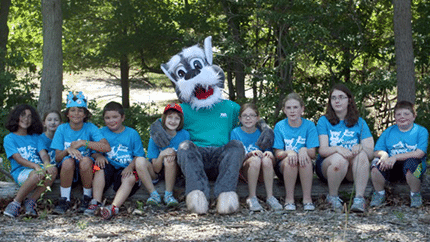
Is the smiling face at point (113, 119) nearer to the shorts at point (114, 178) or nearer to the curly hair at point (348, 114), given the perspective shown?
the shorts at point (114, 178)

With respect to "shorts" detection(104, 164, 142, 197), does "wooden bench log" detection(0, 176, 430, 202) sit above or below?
below

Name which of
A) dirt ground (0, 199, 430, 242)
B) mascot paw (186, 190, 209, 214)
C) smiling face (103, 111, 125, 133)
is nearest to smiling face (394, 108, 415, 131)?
dirt ground (0, 199, 430, 242)

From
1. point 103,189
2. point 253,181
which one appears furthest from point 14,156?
point 253,181

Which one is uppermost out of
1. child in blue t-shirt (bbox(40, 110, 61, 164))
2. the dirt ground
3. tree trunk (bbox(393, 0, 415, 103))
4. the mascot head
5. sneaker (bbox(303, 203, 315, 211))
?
tree trunk (bbox(393, 0, 415, 103))

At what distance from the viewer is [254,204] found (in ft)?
15.9

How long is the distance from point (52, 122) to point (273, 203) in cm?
224

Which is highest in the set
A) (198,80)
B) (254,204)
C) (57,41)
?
(57,41)

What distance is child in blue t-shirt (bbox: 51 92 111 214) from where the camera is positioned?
4.86 metres

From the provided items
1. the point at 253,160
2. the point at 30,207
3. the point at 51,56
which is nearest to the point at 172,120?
the point at 253,160

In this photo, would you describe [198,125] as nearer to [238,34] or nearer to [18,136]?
[18,136]

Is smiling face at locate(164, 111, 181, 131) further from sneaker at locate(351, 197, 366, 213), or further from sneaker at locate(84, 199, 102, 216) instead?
sneaker at locate(351, 197, 366, 213)

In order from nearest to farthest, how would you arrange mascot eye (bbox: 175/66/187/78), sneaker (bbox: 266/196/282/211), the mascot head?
1. sneaker (bbox: 266/196/282/211)
2. the mascot head
3. mascot eye (bbox: 175/66/187/78)

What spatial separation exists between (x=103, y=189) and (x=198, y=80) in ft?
4.41

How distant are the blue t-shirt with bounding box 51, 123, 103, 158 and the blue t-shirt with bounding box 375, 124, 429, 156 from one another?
2.58 metres
